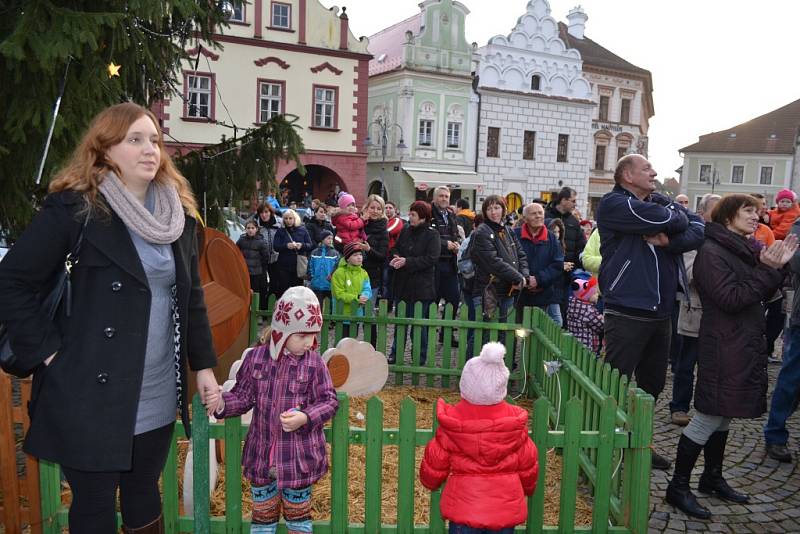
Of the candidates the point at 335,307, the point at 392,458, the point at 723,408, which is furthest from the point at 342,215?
the point at 723,408

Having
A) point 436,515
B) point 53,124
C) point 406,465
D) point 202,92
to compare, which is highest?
point 202,92

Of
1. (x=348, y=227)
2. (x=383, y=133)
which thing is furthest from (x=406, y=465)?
(x=383, y=133)

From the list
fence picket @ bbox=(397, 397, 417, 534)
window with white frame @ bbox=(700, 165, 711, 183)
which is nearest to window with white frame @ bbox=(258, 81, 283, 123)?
fence picket @ bbox=(397, 397, 417, 534)

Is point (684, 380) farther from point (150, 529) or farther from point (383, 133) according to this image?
point (383, 133)

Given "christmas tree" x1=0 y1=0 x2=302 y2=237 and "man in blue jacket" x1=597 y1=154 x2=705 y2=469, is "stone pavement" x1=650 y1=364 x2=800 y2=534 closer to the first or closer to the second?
"man in blue jacket" x1=597 y1=154 x2=705 y2=469

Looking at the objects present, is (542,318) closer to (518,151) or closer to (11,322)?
(11,322)

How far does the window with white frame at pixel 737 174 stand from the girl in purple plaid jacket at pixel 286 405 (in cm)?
6318

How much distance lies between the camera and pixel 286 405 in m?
3.07

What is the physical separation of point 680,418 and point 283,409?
4.07m

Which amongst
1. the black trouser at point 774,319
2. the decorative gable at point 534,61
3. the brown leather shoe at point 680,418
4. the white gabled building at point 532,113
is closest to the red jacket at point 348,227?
the brown leather shoe at point 680,418

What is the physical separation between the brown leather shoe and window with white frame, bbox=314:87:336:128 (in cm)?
2262

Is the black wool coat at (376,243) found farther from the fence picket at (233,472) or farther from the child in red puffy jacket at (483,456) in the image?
the child in red puffy jacket at (483,456)

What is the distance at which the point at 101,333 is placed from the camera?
227 centimetres

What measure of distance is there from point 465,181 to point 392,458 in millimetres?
27900
